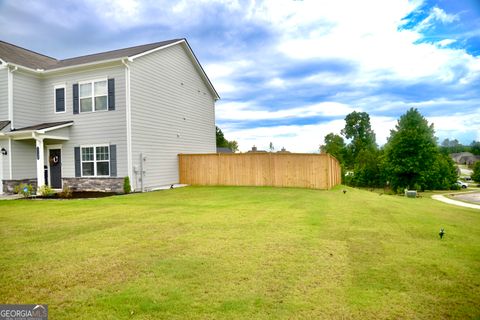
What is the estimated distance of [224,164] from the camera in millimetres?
17406

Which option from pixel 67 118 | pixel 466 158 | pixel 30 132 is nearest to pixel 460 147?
pixel 466 158

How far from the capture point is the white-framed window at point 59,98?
15672 millimetres

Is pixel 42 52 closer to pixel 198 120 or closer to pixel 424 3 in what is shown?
pixel 198 120

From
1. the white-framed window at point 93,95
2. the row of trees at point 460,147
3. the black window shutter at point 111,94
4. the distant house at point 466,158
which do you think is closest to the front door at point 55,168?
the white-framed window at point 93,95

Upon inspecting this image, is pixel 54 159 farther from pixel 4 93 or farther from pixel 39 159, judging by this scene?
pixel 4 93

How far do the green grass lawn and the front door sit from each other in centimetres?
889

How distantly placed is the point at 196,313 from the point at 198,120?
17885 millimetres

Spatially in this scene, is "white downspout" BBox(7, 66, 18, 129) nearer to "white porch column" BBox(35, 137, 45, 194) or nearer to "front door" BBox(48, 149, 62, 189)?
"front door" BBox(48, 149, 62, 189)

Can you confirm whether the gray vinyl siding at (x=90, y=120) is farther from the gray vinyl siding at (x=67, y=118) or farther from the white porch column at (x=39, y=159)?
the white porch column at (x=39, y=159)

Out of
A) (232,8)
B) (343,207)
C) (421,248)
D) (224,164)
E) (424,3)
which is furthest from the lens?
(224,164)

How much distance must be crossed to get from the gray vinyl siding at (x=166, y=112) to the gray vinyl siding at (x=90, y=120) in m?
0.56

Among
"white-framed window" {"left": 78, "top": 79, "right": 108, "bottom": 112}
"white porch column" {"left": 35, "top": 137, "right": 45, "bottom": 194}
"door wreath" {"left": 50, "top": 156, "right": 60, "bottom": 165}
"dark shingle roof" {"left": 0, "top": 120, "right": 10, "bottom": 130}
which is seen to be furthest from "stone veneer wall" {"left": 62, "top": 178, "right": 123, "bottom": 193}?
"dark shingle roof" {"left": 0, "top": 120, "right": 10, "bottom": 130}

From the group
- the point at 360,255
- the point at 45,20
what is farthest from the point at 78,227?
the point at 45,20

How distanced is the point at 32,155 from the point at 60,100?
3.17m
